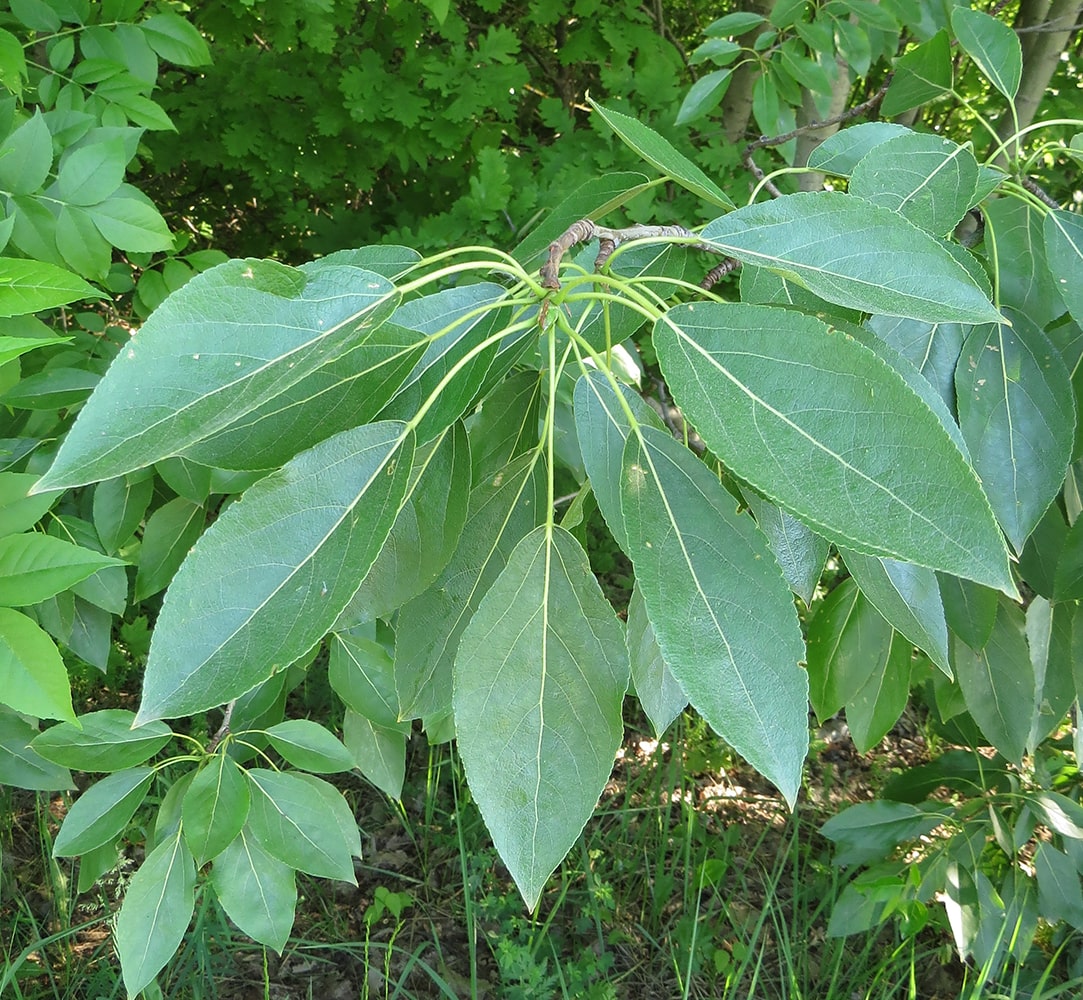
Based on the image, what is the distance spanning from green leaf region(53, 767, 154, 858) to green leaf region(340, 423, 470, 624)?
0.66 metres

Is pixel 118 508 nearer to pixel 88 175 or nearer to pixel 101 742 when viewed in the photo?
pixel 101 742

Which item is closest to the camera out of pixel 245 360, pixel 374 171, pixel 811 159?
pixel 245 360

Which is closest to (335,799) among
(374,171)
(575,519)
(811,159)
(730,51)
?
(575,519)

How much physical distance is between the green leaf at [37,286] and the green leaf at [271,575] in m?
0.39

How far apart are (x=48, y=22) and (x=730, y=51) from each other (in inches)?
47.0

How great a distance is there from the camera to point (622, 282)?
1.91 feet

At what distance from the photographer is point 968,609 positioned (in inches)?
35.3

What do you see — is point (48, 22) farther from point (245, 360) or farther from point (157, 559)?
point (245, 360)

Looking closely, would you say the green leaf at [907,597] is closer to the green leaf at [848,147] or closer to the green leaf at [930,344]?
the green leaf at [930,344]

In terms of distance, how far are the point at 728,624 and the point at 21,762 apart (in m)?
1.11

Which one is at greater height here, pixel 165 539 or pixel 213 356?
pixel 213 356

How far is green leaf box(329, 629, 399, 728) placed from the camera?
1110 mm

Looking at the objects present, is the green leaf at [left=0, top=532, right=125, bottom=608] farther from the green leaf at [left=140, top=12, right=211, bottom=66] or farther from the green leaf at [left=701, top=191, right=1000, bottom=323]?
the green leaf at [left=140, top=12, right=211, bottom=66]

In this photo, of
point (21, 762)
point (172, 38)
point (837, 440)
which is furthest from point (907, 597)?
point (172, 38)
